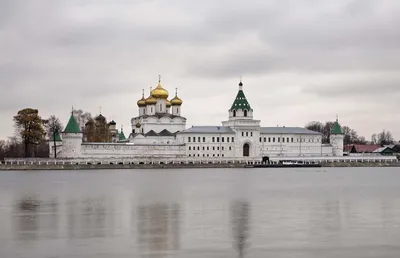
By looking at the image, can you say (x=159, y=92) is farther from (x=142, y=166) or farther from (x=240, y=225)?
(x=240, y=225)

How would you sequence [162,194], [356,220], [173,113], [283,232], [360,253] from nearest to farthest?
[360,253] < [283,232] < [356,220] < [162,194] < [173,113]

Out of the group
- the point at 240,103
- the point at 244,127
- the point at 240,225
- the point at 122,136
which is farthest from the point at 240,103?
the point at 240,225

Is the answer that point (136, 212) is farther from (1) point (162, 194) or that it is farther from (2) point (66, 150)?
(2) point (66, 150)

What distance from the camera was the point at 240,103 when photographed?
81.6 metres

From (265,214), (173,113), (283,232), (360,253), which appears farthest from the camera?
(173,113)

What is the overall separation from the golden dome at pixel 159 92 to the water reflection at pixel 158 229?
61894mm

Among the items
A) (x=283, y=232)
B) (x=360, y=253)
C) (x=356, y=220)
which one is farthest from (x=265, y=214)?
(x=360, y=253)

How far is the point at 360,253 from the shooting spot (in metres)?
12.0

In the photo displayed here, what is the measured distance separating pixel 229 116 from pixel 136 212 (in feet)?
212

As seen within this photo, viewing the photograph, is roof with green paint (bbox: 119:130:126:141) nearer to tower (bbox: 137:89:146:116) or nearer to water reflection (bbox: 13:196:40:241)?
tower (bbox: 137:89:146:116)

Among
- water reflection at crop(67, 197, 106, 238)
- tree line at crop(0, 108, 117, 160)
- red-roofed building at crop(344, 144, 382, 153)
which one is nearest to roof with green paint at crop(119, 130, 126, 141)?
tree line at crop(0, 108, 117, 160)

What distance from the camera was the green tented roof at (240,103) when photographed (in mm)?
81438

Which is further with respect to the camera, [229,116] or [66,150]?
[229,116]

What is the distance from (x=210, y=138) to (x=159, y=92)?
28.0 ft
